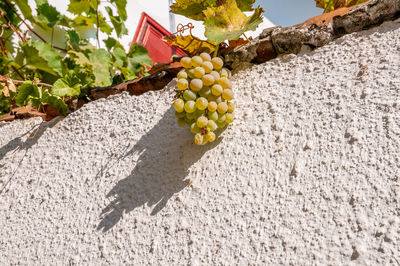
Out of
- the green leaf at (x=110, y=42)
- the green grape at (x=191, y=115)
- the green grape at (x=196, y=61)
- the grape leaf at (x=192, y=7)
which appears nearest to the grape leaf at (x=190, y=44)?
the grape leaf at (x=192, y=7)

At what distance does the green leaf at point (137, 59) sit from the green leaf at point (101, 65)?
186 mm

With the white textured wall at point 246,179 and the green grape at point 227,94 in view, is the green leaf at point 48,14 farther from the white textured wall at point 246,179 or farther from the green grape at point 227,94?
the green grape at point 227,94

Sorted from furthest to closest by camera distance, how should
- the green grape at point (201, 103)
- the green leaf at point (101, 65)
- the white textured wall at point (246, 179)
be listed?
1. the green leaf at point (101, 65)
2. the green grape at point (201, 103)
3. the white textured wall at point (246, 179)

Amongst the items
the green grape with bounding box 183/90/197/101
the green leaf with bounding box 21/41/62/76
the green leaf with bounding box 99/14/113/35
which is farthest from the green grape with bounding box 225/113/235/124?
the green leaf with bounding box 99/14/113/35

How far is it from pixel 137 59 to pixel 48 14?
0.56m

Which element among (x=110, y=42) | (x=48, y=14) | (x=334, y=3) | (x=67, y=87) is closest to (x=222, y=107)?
(x=334, y=3)

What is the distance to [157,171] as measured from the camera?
0.86 m

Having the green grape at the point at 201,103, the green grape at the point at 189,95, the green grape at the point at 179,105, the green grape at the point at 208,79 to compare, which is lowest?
the green grape at the point at 179,105

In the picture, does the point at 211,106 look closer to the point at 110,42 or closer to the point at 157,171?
the point at 157,171

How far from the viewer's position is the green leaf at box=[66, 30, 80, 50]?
1.73 meters

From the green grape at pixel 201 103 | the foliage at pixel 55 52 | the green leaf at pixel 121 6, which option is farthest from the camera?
the green leaf at pixel 121 6

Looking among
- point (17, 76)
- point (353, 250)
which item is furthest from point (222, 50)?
point (17, 76)

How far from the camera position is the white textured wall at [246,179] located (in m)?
0.57

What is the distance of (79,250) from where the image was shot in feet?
2.83
